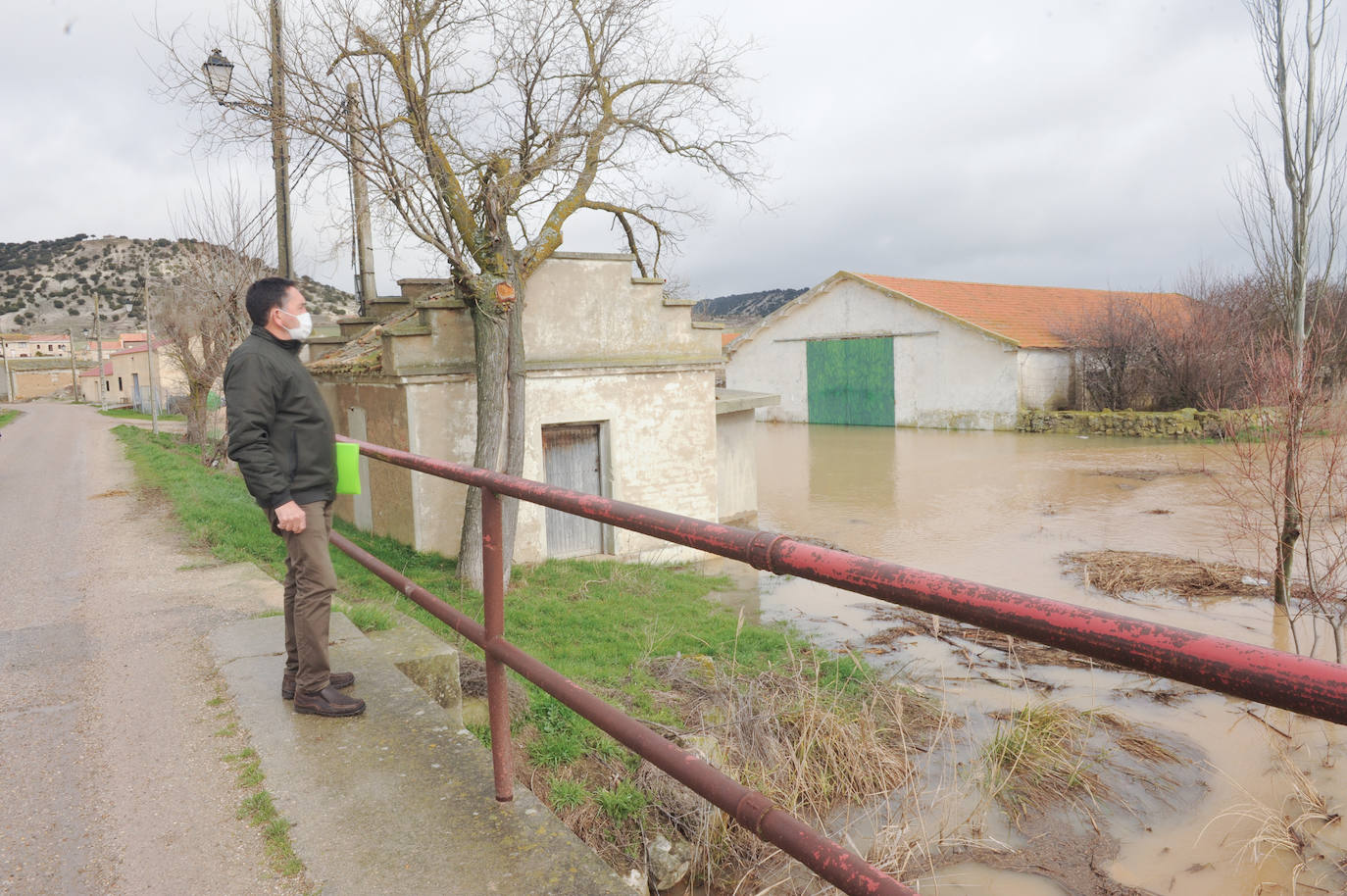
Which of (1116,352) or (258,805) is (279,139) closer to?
(258,805)

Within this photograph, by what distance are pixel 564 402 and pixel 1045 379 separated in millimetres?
21508

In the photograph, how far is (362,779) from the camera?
2.76 meters

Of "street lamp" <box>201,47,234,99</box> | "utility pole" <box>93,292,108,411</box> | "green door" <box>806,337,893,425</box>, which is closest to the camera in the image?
"street lamp" <box>201,47,234,99</box>

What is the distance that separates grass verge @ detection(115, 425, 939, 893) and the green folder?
129 centimetres

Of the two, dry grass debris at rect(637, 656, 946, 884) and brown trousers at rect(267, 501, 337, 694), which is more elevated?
brown trousers at rect(267, 501, 337, 694)

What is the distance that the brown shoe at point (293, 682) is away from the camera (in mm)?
3441

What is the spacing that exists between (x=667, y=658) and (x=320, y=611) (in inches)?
188

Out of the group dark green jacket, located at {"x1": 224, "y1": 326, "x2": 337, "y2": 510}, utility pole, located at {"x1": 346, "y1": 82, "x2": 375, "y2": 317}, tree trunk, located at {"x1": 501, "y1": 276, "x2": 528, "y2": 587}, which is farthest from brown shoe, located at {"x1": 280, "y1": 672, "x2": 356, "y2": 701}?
utility pole, located at {"x1": 346, "y1": 82, "x2": 375, "y2": 317}

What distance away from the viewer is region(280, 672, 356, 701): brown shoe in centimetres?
344

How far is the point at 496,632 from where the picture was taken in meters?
2.61

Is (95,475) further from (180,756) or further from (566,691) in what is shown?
(566,691)

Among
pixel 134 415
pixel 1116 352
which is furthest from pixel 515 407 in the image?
pixel 134 415

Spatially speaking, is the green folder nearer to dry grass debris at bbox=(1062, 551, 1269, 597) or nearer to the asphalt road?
the asphalt road

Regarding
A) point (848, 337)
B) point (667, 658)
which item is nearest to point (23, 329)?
point (848, 337)
